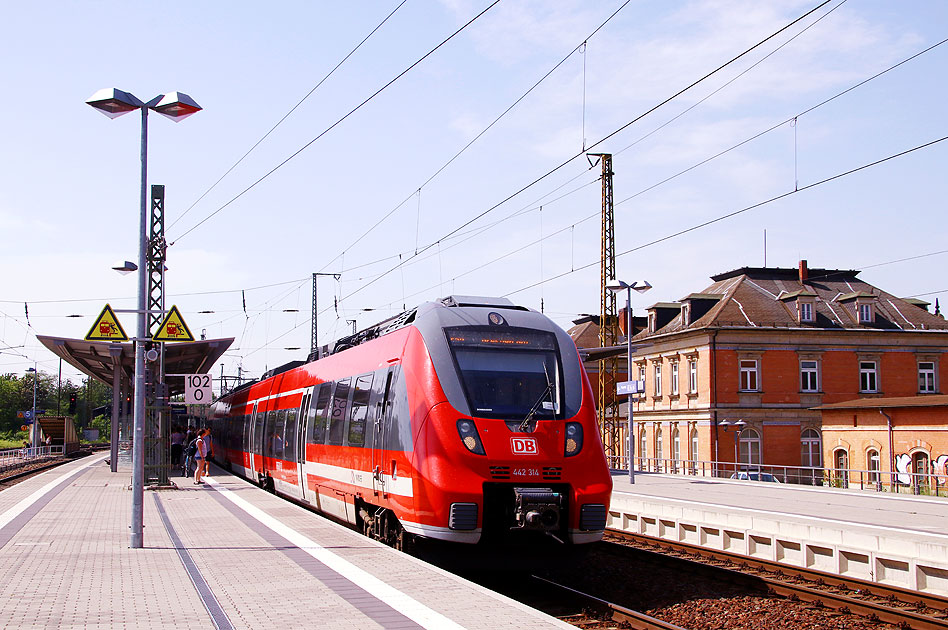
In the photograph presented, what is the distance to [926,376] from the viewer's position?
5269 cm

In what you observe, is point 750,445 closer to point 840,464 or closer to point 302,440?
point 840,464

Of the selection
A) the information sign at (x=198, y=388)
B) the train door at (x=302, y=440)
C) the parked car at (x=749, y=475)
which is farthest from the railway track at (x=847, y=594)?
the parked car at (x=749, y=475)

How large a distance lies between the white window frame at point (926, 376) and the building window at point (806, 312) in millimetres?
6554

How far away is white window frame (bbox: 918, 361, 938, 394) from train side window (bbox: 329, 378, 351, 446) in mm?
44152

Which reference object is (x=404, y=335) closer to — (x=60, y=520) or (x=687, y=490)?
(x=60, y=520)

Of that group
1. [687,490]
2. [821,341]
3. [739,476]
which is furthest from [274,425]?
[821,341]

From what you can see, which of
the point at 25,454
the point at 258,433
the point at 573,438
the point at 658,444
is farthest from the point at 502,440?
the point at 25,454

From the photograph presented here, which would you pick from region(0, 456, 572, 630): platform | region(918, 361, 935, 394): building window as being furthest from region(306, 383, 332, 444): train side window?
region(918, 361, 935, 394): building window

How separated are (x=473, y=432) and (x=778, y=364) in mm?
42802

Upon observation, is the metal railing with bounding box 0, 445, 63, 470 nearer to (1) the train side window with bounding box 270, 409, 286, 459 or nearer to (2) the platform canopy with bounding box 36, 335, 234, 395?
(2) the platform canopy with bounding box 36, 335, 234, 395

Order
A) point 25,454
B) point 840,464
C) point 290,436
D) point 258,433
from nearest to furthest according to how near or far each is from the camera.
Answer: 1. point 290,436
2. point 258,433
3. point 840,464
4. point 25,454

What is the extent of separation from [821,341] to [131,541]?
147 ft

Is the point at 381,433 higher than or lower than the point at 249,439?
higher

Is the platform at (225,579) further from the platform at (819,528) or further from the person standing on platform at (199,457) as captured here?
the person standing on platform at (199,457)
